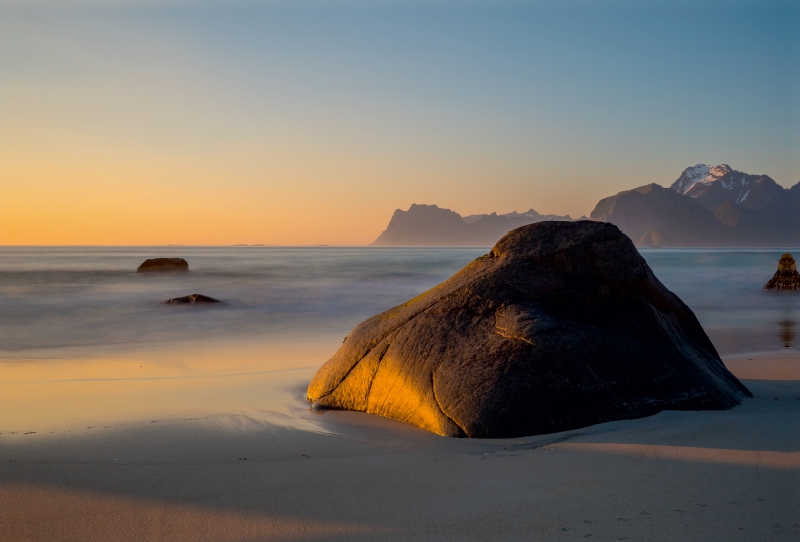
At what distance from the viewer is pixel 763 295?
19.8 metres

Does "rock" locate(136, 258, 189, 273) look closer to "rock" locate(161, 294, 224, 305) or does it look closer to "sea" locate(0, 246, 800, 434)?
"sea" locate(0, 246, 800, 434)

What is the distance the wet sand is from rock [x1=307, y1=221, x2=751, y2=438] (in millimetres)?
191

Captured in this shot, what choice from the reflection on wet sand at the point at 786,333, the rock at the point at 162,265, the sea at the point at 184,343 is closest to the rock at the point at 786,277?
the sea at the point at 184,343

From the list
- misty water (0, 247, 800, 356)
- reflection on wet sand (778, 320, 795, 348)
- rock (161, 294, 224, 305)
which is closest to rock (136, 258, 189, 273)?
misty water (0, 247, 800, 356)

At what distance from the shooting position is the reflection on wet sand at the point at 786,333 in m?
9.80

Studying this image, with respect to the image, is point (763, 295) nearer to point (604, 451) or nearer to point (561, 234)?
point (561, 234)

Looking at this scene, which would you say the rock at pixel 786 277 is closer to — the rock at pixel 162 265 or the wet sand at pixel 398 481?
the wet sand at pixel 398 481

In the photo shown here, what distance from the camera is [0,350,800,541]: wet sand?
2.69 metres

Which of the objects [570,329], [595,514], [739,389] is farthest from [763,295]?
[595,514]

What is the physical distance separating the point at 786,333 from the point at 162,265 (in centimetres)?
3137

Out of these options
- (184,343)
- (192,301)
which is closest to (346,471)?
(184,343)

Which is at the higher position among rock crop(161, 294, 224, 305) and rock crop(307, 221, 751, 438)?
rock crop(307, 221, 751, 438)

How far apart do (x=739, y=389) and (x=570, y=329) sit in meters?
1.93

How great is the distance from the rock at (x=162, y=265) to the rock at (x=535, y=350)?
31.0 metres
